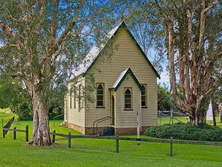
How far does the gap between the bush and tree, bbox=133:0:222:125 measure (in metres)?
2.19

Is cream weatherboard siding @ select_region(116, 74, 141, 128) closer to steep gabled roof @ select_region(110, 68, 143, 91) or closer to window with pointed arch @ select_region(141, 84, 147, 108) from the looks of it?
steep gabled roof @ select_region(110, 68, 143, 91)

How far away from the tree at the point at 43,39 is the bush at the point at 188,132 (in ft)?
28.4

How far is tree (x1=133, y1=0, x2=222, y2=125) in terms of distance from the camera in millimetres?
23484

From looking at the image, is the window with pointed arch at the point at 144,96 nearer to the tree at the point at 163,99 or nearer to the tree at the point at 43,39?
the tree at the point at 43,39

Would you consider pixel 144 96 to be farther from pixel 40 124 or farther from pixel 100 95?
pixel 40 124

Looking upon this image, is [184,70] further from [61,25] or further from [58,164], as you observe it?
[58,164]

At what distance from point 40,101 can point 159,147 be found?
702 cm

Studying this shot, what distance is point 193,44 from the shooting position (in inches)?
987

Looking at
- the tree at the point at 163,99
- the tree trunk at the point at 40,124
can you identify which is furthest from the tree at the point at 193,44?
the tree at the point at 163,99

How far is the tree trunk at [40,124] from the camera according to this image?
17.1 meters

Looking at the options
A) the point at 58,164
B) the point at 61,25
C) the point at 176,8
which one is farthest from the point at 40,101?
the point at 176,8

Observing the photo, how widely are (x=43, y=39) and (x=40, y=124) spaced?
4.67 meters

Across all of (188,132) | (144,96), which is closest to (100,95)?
(144,96)

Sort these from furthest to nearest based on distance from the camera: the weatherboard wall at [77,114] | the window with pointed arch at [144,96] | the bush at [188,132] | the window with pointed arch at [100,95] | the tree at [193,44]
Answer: the window with pointed arch at [144,96]
the window with pointed arch at [100,95]
the weatherboard wall at [77,114]
the tree at [193,44]
the bush at [188,132]
